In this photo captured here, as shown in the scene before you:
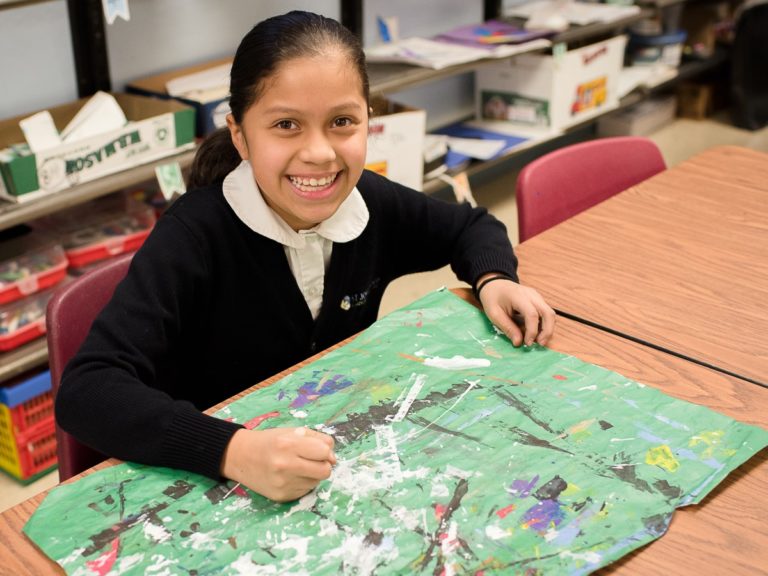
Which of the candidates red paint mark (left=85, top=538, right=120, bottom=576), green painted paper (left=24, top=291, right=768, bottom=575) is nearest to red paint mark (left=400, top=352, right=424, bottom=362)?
green painted paper (left=24, top=291, right=768, bottom=575)

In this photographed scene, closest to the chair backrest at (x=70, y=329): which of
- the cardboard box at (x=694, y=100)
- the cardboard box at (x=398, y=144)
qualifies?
the cardboard box at (x=398, y=144)

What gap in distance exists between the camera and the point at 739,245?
151 cm

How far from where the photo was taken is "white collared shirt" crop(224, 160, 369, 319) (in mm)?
1280

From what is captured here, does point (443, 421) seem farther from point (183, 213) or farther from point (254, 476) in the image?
point (183, 213)

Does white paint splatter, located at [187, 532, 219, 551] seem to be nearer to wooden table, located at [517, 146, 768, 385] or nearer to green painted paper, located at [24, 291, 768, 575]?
green painted paper, located at [24, 291, 768, 575]

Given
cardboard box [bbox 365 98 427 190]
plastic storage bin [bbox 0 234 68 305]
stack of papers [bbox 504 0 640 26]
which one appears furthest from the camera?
stack of papers [bbox 504 0 640 26]

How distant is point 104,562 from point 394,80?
6.79ft

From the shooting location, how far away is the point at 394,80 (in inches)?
106

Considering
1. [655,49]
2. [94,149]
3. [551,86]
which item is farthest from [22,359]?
[655,49]

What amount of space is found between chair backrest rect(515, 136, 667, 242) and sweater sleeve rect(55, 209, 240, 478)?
0.68 m

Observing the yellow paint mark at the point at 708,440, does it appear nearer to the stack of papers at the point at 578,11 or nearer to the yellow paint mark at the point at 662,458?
the yellow paint mark at the point at 662,458

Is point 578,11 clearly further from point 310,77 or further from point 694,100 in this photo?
point 310,77

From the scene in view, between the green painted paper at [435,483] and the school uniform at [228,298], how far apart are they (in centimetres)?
7

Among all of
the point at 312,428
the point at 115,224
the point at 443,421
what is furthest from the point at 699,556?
the point at 115,224
